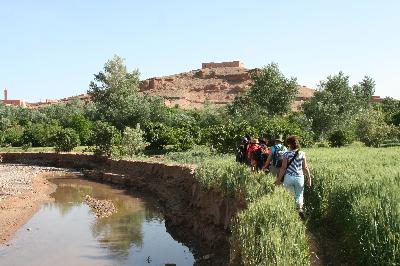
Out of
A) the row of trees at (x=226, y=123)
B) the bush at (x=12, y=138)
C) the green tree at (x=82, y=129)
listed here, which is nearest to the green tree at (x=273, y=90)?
the row of trees at (x=226, y=123)

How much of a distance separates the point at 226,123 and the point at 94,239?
1784 centimetres

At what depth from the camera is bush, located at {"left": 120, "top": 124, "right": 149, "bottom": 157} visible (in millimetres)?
38344

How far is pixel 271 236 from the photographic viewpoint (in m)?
7.36

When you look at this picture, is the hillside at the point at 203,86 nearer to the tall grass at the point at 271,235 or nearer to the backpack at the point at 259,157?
the backpack at the point at 259,157

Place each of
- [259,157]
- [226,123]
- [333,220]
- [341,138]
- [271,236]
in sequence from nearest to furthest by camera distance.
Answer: [271,236]
[333,220]
[259,157]
[226,123]
[341,138]

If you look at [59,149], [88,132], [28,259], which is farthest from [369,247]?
[88,132]

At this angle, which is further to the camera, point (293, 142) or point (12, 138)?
point (12, 138)

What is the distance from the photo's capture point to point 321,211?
10.3 metres

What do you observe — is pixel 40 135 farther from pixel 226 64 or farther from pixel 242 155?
pixel 226 64

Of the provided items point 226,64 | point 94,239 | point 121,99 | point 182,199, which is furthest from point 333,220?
point 226,64

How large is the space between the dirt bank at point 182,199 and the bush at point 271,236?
364cm

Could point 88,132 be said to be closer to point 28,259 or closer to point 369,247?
point 28,259

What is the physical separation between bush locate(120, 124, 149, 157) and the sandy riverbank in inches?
236

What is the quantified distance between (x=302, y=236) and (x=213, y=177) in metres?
8.33
